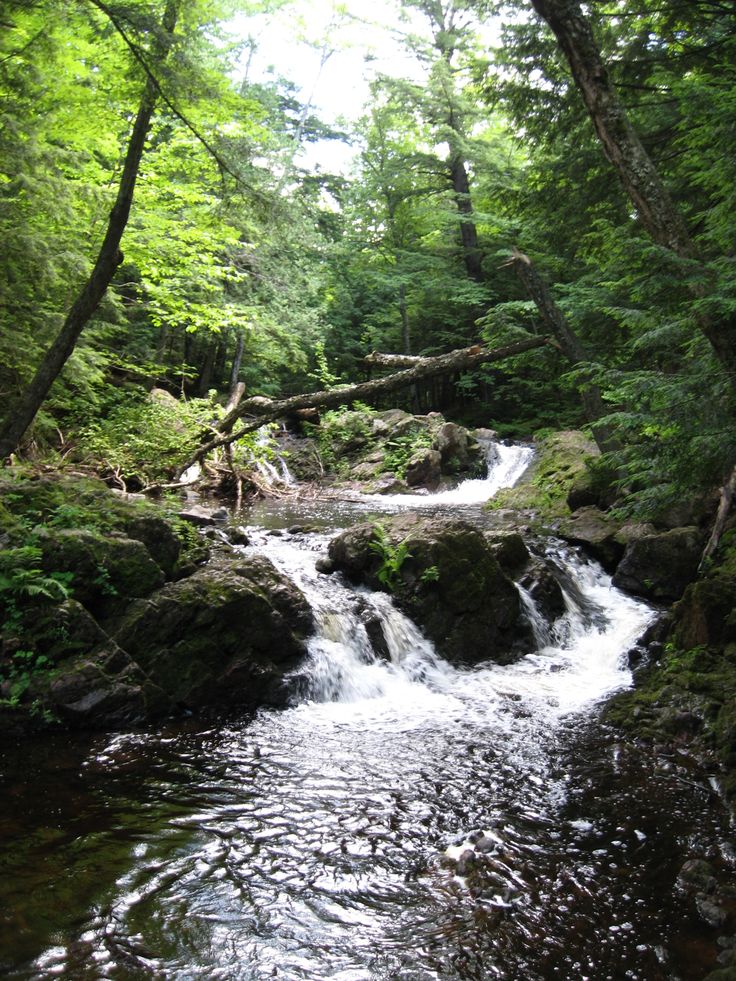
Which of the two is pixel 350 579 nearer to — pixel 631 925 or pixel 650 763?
pixel 650 763

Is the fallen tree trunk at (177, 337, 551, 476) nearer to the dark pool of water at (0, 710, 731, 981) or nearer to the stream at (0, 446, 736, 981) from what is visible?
the stream at (0, 446, 736, 981)

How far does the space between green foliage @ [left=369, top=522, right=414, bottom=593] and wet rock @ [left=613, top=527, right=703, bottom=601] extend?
12.4 feet

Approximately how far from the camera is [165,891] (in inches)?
130

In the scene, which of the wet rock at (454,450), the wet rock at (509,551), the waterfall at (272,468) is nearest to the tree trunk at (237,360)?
the waterfall at (272,468)

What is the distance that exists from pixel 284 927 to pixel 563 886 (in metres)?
1.62

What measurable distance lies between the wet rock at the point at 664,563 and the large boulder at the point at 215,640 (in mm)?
5520

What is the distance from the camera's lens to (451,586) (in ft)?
26.6

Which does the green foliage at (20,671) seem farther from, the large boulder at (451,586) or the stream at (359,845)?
the large boulder at (451,586)

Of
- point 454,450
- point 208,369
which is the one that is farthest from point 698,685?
point 208,369

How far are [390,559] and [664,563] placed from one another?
4250mm

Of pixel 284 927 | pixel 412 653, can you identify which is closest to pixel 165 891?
pixel 284 927

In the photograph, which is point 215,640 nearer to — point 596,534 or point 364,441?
point 596,534

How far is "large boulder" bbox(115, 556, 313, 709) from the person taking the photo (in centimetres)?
590

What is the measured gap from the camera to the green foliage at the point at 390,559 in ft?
27.3
